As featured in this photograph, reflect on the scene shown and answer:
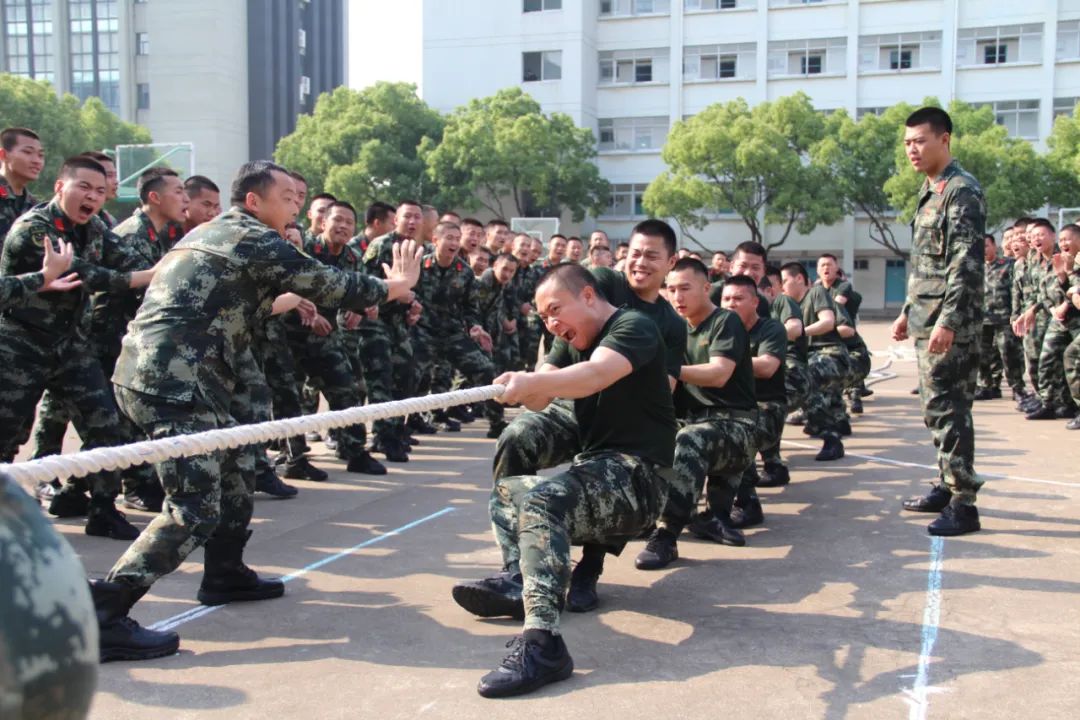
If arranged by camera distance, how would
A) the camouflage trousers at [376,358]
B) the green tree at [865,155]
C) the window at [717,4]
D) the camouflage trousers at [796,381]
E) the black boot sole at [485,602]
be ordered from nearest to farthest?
the black boot sole at [485,602]
the camouflage trousers at [796,381]
the camouflage trousers at [376,358]
the green tree at [865,155]
the window at [717,4]

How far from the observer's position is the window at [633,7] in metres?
41.3

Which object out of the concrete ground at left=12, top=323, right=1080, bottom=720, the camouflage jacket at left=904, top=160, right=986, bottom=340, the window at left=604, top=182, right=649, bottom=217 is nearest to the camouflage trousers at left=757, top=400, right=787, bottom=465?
the concrete ground at left=12, top=323, right=1080, bottom=720

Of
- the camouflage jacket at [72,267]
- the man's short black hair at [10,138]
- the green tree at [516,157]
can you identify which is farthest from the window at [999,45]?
the camouflage jacket at [72,267]

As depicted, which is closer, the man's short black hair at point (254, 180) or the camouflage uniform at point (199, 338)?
the camouflage uniform at point (199, 338)

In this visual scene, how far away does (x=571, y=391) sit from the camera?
12.6 ft

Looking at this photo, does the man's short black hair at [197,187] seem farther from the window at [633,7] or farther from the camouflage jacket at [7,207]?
the window at [633,7]

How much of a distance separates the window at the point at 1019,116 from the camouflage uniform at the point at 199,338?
127ft

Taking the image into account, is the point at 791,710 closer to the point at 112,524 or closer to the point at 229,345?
the point at 229,345

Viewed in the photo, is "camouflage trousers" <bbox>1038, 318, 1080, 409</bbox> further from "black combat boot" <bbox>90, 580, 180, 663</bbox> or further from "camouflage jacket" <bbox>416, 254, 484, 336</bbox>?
"black combat boot" <bbox>90, 580, 180, 663</bbox>

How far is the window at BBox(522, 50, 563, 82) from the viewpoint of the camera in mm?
41312

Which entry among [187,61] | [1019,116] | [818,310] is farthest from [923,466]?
[187,61]

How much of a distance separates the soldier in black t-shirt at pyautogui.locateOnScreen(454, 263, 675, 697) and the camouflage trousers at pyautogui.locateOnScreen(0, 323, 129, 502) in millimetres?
2395

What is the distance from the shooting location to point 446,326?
8969 mm

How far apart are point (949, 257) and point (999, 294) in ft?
22.8
